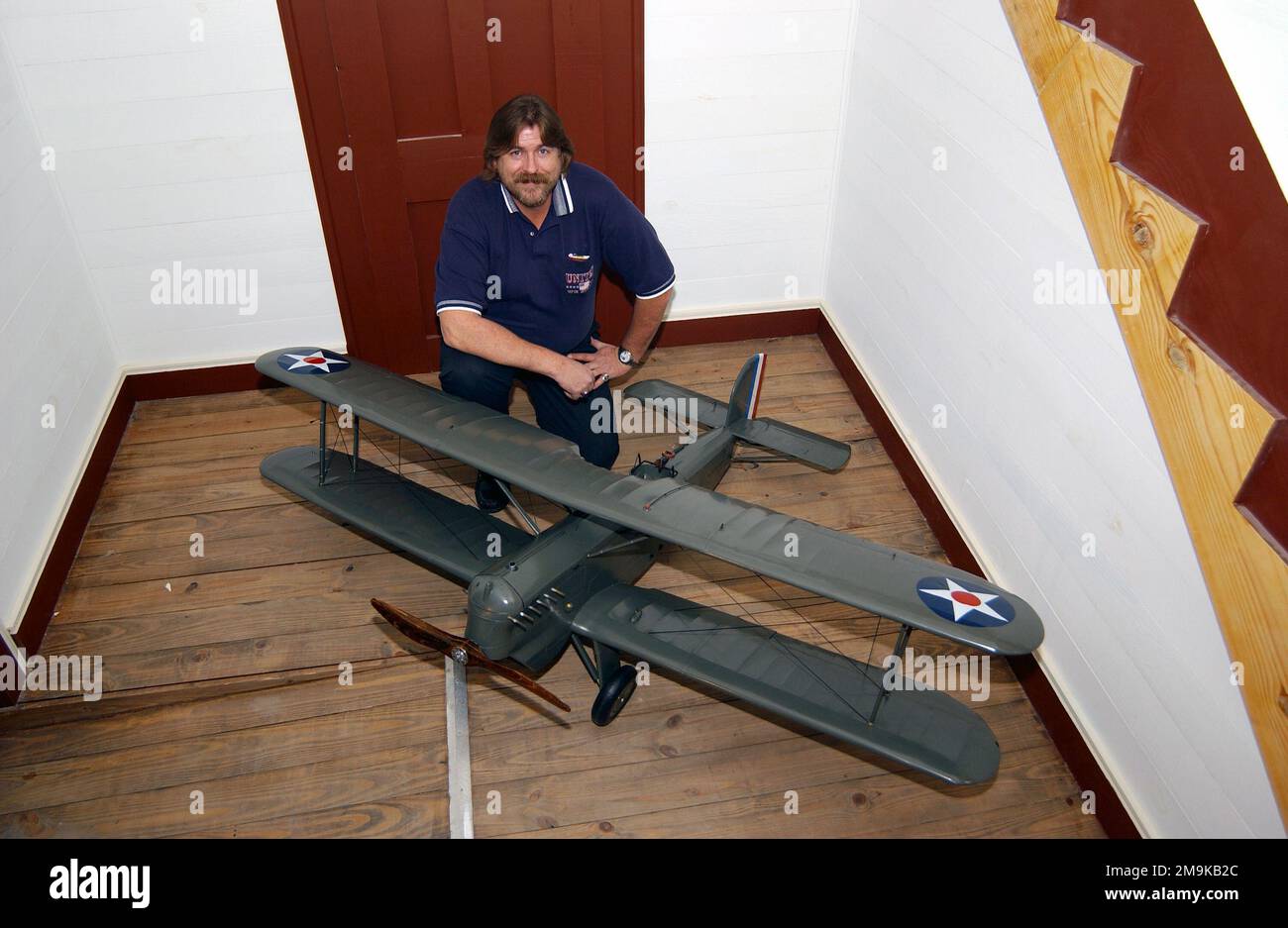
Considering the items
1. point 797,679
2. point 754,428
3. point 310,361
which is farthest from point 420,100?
→ point 797,679

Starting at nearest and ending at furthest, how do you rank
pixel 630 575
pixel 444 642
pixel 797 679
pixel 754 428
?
pixel 797 679 < pixel 444 642 < pixel 630 575 < pixel 754 428

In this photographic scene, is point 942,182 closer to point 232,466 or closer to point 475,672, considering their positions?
point 475,672

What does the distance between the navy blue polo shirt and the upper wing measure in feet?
1.89

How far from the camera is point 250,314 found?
5.63m

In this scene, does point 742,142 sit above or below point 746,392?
above

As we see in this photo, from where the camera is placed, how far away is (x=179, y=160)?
510cm

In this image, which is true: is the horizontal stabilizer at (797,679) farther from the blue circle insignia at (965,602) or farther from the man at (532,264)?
the man at (532,264)

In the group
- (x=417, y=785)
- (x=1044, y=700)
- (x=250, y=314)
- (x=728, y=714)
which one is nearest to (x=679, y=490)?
(x=728, y=714)

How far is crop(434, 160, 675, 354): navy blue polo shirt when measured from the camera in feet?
14.4

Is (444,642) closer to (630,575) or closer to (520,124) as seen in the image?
(630,575)

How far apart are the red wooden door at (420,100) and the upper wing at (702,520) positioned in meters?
1.29

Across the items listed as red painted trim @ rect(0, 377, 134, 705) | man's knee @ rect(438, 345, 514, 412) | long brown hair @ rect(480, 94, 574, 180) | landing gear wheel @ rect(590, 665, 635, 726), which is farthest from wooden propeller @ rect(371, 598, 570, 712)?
long brown hair @ rect(480, 94, 574, 180)

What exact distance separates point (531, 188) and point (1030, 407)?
232cm

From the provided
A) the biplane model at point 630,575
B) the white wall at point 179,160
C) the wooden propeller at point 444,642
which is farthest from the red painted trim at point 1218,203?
the white wall at point 179,160
